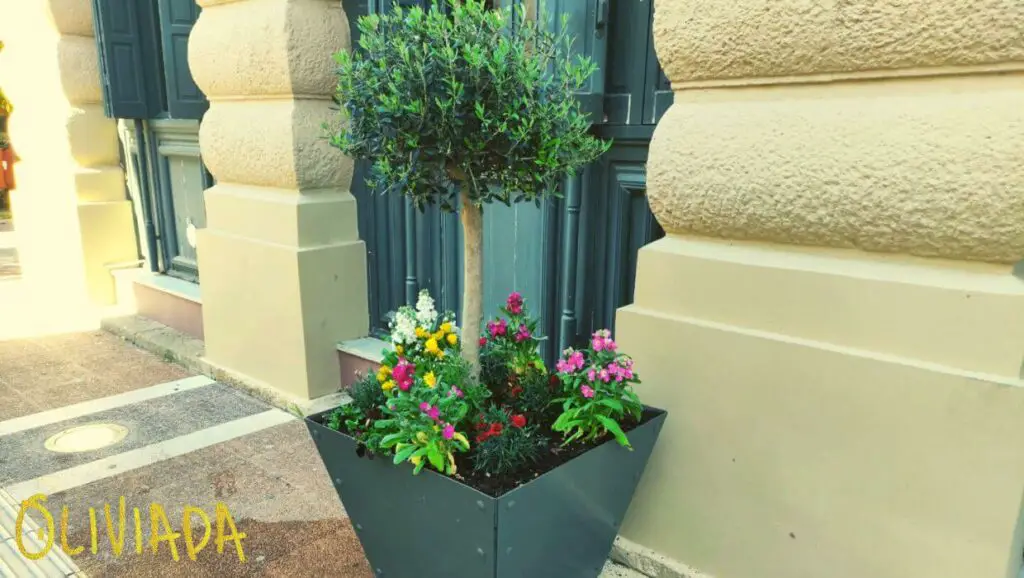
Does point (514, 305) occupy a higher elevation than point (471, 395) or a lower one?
higher

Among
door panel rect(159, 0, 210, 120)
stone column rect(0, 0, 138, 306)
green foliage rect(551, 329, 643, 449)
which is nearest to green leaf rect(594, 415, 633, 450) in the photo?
green foliage rect(551, 329, 643, 449)

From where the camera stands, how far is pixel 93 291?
636 centimetres

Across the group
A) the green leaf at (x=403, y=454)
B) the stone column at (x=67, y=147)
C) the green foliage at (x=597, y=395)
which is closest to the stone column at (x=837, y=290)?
the green foliage at (x=597, y=395)

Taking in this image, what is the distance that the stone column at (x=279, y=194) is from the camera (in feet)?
12.3

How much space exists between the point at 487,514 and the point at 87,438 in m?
2.98

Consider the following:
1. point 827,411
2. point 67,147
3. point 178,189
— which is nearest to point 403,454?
point 827,411

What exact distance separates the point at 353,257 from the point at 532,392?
7.05 ft

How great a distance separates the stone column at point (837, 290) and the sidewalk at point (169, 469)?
72 centimetres

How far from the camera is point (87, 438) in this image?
12.3 feet

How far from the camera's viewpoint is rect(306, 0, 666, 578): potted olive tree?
1.90 meters

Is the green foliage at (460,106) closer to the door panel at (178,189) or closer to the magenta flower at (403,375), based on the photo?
the magenta flower at (403,375)

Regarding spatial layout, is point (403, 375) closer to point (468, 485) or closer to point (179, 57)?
point (468, 485)

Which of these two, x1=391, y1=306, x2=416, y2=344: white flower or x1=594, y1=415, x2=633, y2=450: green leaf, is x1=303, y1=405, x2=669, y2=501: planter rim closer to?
x1=594, y1=415, x2=633, y2=450: green leaf

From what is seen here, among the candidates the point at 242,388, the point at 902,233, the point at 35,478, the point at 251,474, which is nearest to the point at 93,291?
the point at 242,388
